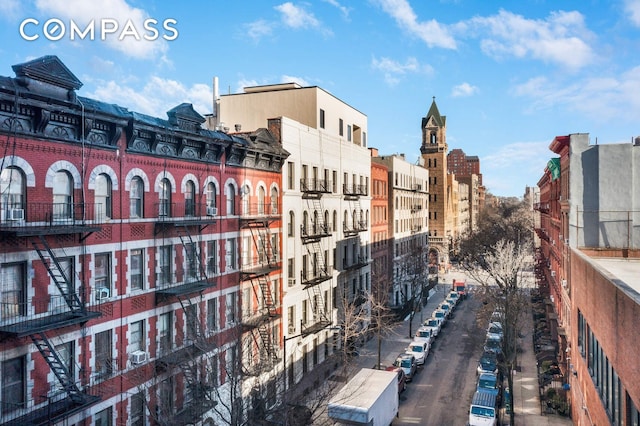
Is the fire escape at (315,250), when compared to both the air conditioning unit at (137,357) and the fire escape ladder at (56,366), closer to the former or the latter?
the air conditioning unit at (137,357)

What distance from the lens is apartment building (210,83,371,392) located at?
3334 cm

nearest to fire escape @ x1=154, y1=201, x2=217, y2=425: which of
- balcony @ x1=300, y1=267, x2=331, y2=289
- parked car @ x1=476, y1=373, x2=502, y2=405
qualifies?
balcony @ x1=300, y1=267, x2=331, y2=289

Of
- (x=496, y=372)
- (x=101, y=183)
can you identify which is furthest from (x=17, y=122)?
(x=496, y=372)

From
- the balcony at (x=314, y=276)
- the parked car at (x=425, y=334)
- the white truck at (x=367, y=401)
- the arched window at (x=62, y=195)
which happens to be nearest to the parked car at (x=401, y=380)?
the white truck at (x=367, y=401)

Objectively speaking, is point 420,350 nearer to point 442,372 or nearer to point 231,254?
point 442,372

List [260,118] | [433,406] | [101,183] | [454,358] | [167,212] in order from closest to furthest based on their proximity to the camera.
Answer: [101,183] → [167,212] → [433,406] → [260,118] → [454,358]

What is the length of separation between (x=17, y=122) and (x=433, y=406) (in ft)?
88.6

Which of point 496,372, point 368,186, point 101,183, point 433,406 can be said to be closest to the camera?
point 101,183

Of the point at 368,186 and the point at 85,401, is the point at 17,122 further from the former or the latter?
the point at 368,186

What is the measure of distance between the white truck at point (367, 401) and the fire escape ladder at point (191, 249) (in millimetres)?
8616

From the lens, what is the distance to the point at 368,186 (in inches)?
1885

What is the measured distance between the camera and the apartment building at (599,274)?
15.3 metres

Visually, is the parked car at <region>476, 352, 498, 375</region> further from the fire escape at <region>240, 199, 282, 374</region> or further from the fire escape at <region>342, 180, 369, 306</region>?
the fire escape at <region>240, 199, 282, 374</region>

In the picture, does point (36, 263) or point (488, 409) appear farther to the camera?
point (488, 409)
